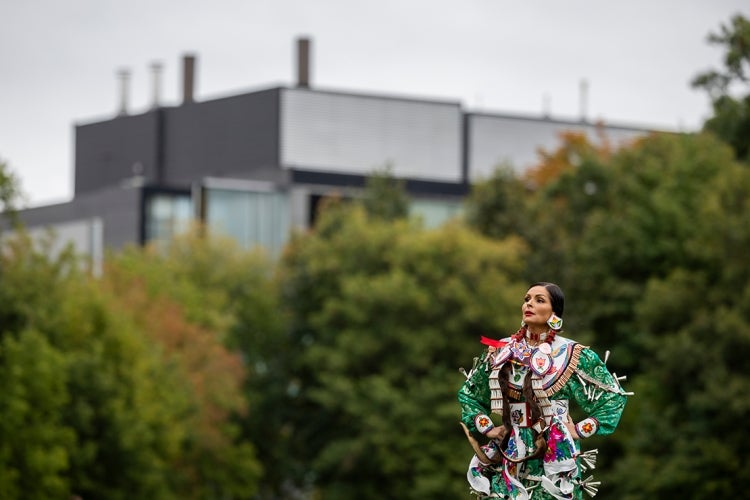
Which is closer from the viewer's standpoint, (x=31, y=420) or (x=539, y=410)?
(x=539, y=410)

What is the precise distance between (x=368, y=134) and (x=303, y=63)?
12514 mm

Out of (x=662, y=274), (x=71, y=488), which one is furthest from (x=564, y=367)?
(x=662, y=274)

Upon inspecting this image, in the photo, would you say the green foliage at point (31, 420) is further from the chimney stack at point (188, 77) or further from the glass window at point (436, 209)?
the chimney stack at point (188, 77)

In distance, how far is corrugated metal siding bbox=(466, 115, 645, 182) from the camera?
424ft

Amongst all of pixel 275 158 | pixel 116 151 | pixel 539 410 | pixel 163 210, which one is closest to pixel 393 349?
pixel 275 158

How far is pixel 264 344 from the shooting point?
91062mm

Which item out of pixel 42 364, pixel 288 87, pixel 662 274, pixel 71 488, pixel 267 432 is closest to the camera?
pixel 42 364

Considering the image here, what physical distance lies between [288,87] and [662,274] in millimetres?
54160

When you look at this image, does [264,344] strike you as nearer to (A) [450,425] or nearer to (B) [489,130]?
(A) [450,425]

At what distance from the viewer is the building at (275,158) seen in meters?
121

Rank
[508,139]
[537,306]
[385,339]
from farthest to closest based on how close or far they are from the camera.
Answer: [508,139] → [385,339] → [537,306]

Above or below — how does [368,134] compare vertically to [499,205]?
above

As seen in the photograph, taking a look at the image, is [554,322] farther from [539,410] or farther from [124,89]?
[124,89]

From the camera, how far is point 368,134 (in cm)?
12569
